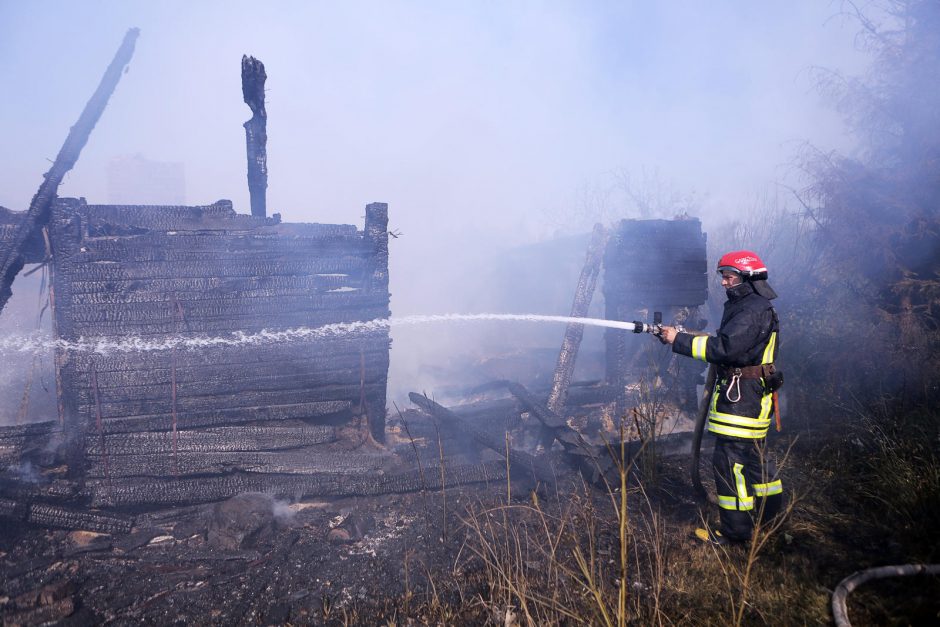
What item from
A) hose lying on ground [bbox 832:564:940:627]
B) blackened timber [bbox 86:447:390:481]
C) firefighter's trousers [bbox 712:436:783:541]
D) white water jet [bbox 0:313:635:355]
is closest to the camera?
hose lying on ground [bbox 832:564:940:627]

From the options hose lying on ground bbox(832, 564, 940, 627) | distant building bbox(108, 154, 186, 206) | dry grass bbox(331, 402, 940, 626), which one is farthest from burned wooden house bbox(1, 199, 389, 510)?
distant building bbox(108, 154, 186, 206)

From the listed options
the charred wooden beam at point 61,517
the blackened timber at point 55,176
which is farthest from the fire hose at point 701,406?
the blackened timber at point 55,176

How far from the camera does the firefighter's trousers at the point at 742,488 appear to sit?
4289 millimetres

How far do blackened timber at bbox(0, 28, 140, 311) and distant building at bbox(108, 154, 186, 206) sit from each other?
167ft

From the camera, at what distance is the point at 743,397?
4.39 meters

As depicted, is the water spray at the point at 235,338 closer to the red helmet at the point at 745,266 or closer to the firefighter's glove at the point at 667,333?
the firefighter's glove at the point at 667,333

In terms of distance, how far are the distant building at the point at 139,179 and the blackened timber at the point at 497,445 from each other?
5383cm

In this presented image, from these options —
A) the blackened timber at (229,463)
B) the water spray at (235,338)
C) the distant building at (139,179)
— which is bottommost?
the blackened timber at (229,463)

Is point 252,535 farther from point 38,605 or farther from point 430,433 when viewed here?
point 430,433

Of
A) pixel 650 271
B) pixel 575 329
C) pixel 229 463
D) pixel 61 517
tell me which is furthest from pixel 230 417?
pixel 650 271

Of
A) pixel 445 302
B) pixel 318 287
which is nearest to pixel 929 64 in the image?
pixel 318 287

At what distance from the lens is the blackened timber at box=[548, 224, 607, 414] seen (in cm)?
903

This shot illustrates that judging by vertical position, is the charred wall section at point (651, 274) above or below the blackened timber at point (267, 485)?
above

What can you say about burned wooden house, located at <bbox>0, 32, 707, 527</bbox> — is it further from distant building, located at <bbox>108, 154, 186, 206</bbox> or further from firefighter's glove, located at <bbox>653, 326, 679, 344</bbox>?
distant building, located at <bbox>108, 154, 186, 206</bbox>
